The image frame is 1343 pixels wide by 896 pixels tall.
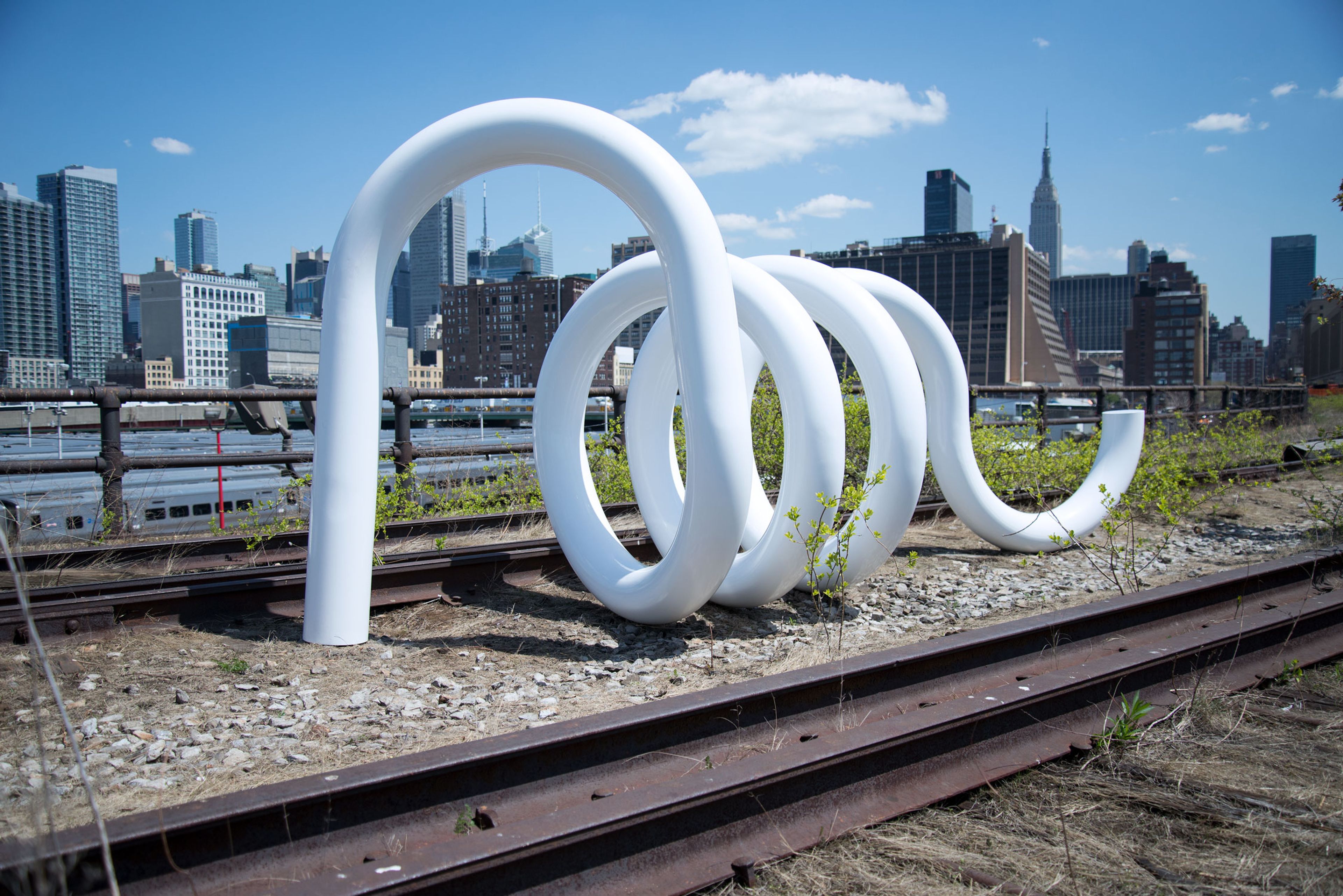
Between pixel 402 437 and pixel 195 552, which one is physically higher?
pixel 402 437

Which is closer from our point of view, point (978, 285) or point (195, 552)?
point (195, 552)

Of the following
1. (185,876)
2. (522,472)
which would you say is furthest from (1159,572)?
(185,876)

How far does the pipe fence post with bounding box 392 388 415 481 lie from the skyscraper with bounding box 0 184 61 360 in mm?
123584

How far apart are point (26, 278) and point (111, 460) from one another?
490 ft

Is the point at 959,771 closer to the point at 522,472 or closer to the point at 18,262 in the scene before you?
the point at 522,472

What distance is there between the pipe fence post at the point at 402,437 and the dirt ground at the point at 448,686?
325 centimetres

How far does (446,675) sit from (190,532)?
496 cm

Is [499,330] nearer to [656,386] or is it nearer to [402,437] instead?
[402,437]

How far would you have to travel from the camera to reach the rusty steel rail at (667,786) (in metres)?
2.27

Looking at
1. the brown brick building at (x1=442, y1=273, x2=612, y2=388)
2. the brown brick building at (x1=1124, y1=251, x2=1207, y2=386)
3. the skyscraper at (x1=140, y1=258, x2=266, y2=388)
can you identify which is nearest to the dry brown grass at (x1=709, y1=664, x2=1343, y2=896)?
the brown brick building at (x1=442, y1=273, x2=612, y2=388)

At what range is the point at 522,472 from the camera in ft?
32.3

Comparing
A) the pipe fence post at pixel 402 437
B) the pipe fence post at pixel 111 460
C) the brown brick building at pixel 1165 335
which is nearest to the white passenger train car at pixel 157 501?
the pipe fence post at pixel 111 460

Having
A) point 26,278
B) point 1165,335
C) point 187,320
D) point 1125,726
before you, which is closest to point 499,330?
point 26,278

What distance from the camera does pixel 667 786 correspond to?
2664 mm
